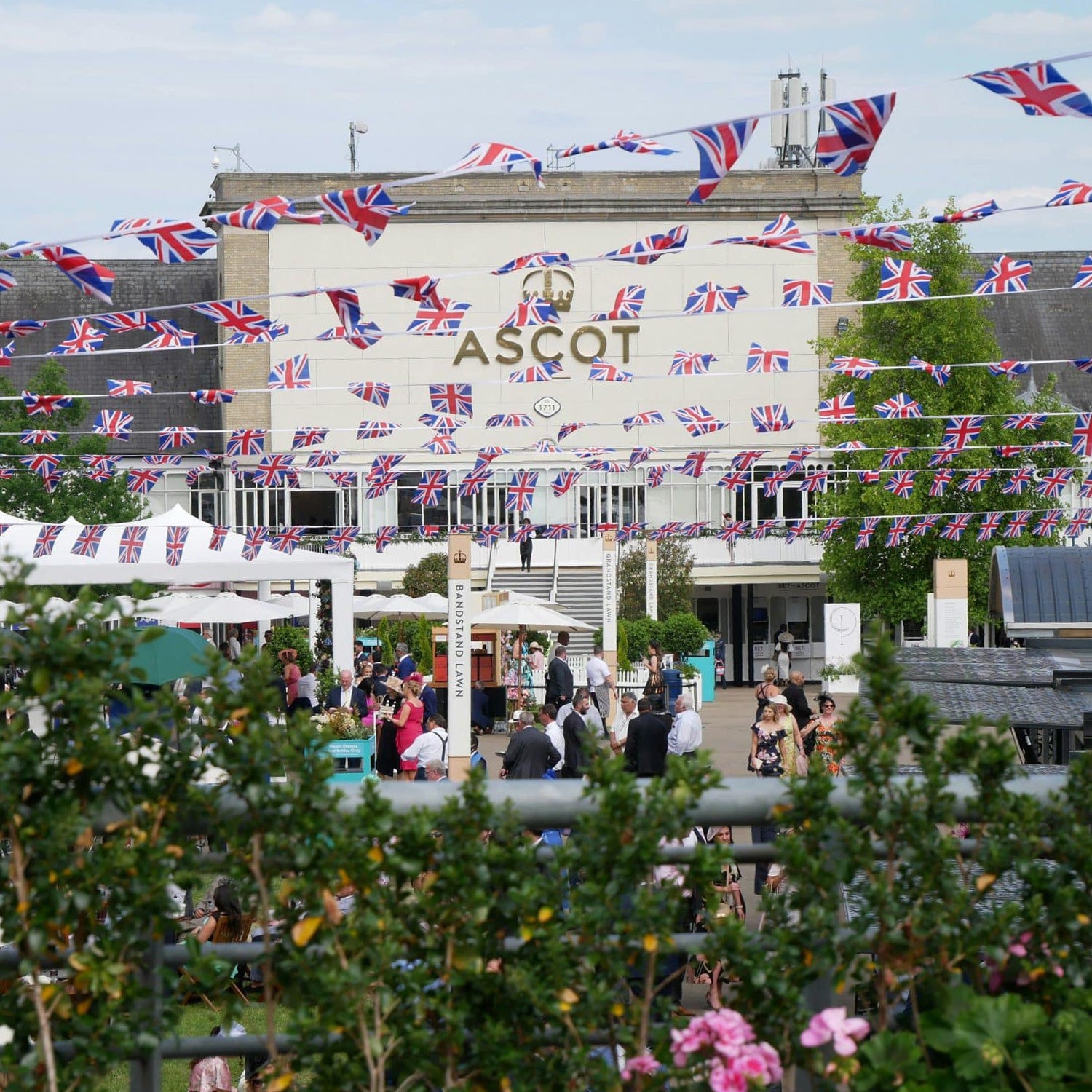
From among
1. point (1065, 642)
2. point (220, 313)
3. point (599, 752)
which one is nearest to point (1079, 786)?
point (599, 752)

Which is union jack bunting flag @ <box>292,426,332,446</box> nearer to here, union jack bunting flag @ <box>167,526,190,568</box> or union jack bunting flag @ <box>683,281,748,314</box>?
union jack bunting flag @ <box>167,526,190,568</box>

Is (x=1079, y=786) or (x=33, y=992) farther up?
(x=1079, y=786)

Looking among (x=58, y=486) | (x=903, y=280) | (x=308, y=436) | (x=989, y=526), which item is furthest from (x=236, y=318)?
(x=989, y=526)

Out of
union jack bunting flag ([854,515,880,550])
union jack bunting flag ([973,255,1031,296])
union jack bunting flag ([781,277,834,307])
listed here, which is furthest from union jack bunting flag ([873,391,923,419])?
union jack bunting flag ([854,515,880,550])

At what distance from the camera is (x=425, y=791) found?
2857mm

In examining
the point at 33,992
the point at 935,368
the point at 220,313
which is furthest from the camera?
the point at 935,368

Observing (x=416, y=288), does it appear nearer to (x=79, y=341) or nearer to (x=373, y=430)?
(x=79, y=341)

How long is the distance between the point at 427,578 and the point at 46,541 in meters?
26.1

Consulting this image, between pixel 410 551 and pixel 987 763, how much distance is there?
47.7 m

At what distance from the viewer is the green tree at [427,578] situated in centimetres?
4469

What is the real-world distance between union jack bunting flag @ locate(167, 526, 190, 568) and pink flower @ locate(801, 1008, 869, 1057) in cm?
1634

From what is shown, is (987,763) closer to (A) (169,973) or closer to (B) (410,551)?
(A) (169,973)

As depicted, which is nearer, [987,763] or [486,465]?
[987,763]

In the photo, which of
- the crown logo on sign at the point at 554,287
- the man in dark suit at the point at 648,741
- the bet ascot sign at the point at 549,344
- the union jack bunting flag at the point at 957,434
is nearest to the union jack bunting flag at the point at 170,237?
the man in dark suit at the point at 648,741
